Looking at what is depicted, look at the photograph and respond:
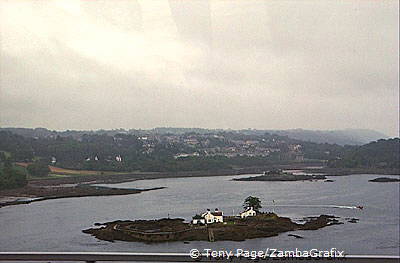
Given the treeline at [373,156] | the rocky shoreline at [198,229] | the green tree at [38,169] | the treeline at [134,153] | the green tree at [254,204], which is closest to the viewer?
the rocky shoreline at [198,229]

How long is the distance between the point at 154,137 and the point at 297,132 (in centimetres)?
284

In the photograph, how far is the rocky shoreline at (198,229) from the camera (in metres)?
6.16

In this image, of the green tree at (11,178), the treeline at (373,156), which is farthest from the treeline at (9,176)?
the treeline at (373,156)

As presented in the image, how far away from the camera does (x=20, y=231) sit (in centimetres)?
629

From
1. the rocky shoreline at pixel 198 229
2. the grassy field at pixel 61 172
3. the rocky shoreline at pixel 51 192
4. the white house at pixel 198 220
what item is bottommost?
the rocky shoreline at pixel 198 229

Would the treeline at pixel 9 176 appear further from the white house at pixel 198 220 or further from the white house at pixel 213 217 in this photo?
the white house at pixel 213 217

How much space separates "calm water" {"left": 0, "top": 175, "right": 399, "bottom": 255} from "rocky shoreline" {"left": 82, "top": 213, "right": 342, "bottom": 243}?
161mm

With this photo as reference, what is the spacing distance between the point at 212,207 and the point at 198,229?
1.50 metres

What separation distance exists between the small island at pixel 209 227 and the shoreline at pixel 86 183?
1.39 meters

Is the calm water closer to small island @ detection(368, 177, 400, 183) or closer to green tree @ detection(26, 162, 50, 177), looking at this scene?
green tree @ detection(26, 162, 50, 177)

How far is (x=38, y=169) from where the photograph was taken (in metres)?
8.40

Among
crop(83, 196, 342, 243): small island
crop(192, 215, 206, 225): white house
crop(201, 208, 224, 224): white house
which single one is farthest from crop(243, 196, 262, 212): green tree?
crop(192, 215, 206, 225): white house

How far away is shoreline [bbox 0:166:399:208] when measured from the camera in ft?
24.4

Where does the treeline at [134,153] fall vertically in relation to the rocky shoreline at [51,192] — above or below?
above
